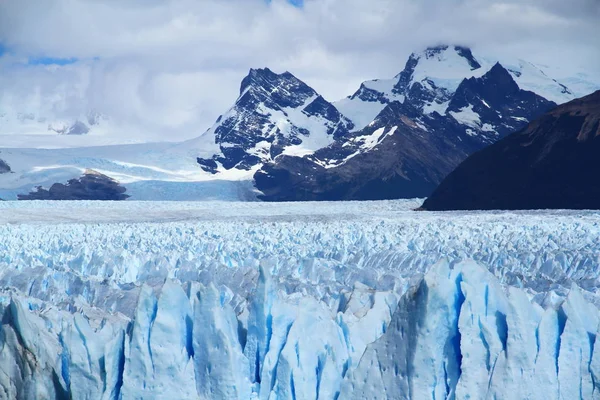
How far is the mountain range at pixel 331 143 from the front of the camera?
63.4 m

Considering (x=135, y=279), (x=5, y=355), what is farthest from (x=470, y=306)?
(x=135, y=279)

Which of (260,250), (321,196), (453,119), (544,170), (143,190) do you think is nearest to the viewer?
(260,250)

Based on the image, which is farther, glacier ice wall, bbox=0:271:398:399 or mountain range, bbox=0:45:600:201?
Answer: mountain range, bbox=0:45:600:201

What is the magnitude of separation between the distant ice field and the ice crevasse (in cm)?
104

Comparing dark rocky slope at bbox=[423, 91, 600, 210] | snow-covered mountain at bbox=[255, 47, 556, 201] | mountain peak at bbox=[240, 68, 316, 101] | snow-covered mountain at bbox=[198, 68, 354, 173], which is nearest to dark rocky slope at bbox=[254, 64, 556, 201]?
snow-covered mountain at bbox=[255, 47, 556, 201]

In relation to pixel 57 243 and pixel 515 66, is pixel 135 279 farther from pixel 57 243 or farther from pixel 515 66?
pixel 515 66

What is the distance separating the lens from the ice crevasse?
9.50 meters

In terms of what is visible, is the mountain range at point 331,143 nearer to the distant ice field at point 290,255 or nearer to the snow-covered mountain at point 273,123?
the snow-covered mountain at point 273,123

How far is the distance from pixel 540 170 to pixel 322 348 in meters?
30.6

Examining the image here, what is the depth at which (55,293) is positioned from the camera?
15.0 m

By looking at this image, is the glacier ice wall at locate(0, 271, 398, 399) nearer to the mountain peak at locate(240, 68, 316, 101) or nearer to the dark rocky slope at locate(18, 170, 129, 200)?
the dark rocky slope at locate(18, 170, 129, 200)

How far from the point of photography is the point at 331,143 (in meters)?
82.6

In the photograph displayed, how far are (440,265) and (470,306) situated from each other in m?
0.59

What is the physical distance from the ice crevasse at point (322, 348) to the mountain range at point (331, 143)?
4777 cm
